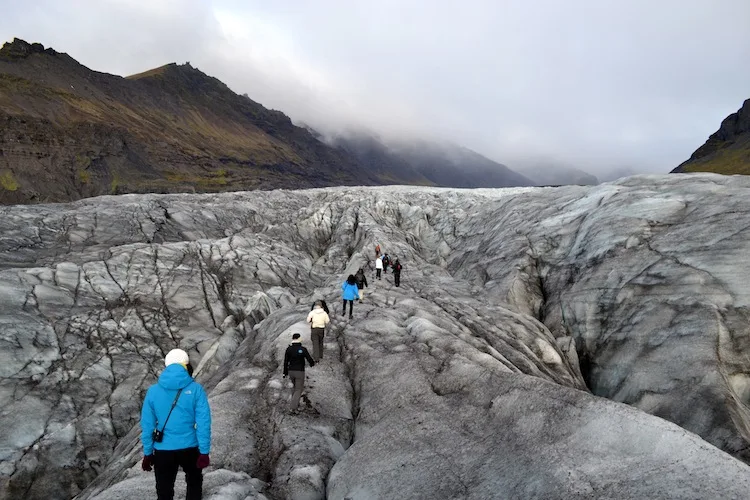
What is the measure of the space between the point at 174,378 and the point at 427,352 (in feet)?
36.9

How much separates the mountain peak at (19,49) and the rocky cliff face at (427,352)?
149622 millimetres

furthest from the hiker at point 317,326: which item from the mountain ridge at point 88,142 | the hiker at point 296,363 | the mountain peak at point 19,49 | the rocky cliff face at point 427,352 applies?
the mountain peak at point 19,49

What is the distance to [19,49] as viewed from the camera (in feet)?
482

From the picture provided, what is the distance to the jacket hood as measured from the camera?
6.52 m

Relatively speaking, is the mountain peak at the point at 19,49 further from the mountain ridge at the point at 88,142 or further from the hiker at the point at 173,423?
the hiker at the point at 173,423

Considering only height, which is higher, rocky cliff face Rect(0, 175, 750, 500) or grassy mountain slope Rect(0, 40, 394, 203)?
grassy mountain slope Rect(0, 40, 394, 203)

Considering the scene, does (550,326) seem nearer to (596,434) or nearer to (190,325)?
(596,434)

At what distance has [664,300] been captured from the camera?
21.0 meters

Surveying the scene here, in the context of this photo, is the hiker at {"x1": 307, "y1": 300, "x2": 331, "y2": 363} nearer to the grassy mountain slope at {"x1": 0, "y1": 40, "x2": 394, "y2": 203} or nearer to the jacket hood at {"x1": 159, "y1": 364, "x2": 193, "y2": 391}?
the jacket hood at {"x1": 159, "y1": 364, "x2": 193, "y2": 391}

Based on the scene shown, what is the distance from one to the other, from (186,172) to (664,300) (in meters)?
167

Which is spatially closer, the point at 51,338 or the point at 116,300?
the point at 51,338

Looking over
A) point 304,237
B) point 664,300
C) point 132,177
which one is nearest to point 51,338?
point 304,237

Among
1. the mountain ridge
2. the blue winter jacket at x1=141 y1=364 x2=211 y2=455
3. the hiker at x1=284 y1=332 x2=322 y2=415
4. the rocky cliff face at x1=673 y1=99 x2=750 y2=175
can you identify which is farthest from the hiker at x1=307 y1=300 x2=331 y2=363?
the rocky cliff face at x1=673 y1=99 x2=750 y2=175

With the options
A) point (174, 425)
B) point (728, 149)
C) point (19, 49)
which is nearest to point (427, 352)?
point (174, 425)
